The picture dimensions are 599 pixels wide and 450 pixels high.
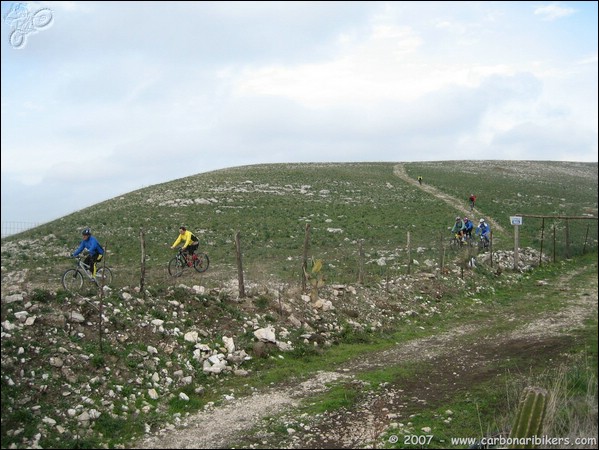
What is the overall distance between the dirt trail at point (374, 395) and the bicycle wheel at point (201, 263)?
10.1 metres

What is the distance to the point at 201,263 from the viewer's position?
21797 mm

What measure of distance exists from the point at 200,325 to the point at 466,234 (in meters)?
19.6

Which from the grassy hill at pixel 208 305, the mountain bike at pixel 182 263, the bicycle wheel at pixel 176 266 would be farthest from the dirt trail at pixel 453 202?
the bicycle wheel at pixel 176 266

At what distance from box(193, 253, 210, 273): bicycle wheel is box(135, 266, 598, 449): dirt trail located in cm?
1005

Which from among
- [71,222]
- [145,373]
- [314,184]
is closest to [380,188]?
[314,184]

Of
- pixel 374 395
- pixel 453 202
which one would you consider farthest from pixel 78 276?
pixel 453 202

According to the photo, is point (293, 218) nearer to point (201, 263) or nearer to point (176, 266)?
point (201, 263)

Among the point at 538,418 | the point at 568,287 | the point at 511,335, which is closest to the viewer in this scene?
the point at 538,418

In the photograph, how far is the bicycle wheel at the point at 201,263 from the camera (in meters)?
21.5

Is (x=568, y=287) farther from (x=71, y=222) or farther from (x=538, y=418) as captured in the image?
(x=71, y=222)

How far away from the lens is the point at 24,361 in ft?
33.8

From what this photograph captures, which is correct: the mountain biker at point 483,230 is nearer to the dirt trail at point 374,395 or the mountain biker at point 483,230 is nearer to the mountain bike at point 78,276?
the dirt trail at point 374,395

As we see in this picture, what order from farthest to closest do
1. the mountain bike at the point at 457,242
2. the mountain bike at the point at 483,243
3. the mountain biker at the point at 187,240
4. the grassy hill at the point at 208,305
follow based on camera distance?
1. the mountain bike at the point at 457,242
2. the mountain bike at the point at 483,243
3. the mountain biker at the point at 187,240
4. the grassy hill at the point at 208,305

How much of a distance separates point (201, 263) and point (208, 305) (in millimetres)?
7138
